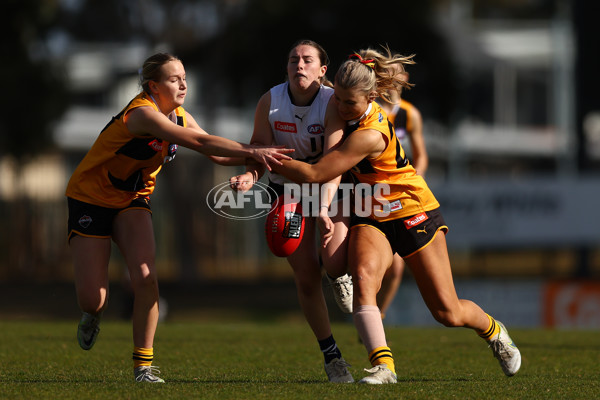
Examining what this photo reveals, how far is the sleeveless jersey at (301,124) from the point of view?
19.9 feet

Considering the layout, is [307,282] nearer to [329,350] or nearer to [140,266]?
[329,350]

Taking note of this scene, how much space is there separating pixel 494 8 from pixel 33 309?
2729 centimetres

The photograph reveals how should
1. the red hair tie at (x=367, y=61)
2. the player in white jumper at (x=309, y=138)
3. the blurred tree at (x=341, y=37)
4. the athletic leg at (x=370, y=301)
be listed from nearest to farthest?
1. the athletic leg at (x=370, y=301)
2. the red hair tie at (x=367, y=61)
3. the player in white jumper at (x=309, y=138)
4. the blurred tree at (x=341, y=37)

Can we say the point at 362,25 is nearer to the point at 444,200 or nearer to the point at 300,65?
the point at 444,200

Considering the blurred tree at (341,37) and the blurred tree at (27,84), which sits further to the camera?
the blurred tree at (27,84)

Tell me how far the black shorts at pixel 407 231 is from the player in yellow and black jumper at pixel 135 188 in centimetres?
71

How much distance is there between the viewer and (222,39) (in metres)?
21.5

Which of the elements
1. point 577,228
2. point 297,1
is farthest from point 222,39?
point 577,228

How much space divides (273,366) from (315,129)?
2.03 meters

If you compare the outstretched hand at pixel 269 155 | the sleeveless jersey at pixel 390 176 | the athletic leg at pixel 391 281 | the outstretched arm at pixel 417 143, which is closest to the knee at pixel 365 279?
the sleeveless jersey at pixel 390 176

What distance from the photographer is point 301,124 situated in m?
6.08

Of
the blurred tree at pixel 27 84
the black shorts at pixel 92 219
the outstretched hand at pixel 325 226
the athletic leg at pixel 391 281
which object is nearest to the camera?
the outstretched hand at pixel 325 226

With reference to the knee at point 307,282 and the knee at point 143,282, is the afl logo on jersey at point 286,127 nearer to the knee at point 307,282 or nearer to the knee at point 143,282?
the knee at point 307,282

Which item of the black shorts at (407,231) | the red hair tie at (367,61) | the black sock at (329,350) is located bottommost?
the black sock at (329,350)
